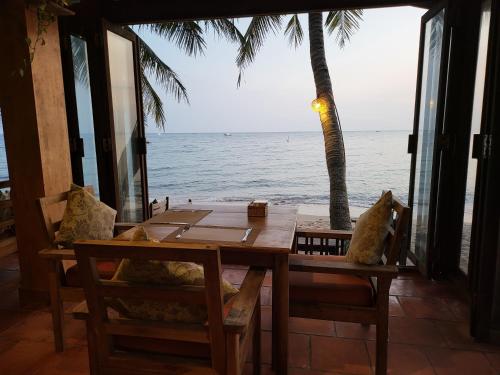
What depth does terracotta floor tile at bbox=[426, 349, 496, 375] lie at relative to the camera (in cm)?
170

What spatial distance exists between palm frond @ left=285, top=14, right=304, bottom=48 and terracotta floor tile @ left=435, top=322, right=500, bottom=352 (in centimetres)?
551

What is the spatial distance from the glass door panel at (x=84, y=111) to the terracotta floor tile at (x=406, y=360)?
276cm

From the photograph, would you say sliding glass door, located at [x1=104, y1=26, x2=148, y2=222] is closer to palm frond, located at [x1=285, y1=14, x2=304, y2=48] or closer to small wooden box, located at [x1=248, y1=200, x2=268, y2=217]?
small wooden box, located at [x1=248, y1=200, x2=268, y2=217]

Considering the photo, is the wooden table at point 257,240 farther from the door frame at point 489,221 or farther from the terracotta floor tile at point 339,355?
the door frame at point 489,221

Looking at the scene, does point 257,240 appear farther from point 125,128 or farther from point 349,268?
point 125,128

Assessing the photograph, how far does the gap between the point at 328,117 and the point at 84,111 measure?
327 centimetres

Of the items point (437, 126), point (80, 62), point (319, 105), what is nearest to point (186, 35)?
point (319, 105)

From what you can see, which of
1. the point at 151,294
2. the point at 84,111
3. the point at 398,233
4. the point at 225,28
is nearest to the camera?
the point at 151,294

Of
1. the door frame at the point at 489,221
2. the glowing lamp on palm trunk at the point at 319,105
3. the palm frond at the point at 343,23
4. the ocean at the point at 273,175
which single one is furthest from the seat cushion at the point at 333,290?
the ocean at the point at 273,175

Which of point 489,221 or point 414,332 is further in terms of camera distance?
point 414,332

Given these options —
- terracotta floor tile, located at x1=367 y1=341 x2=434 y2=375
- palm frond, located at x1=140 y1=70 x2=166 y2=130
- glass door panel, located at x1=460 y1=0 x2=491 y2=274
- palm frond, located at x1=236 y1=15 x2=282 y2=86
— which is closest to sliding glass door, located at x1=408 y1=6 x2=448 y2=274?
glass door panel, located at x1=460 y1=0 x2=491 y2=274

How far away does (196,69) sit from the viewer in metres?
19.1

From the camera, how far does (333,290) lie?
1.58 metres

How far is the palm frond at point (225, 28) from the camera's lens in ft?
19.6
